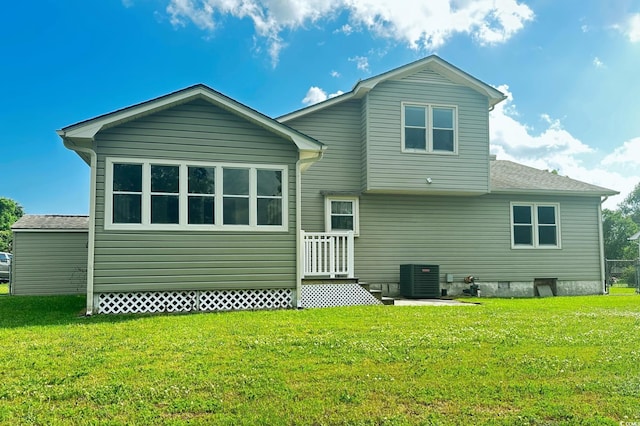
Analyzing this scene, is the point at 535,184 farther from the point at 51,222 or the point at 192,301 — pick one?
the point at 51,222

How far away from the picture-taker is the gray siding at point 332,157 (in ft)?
42.1

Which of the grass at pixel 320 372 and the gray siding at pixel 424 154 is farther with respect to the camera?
the gray siding at pixel 424 154

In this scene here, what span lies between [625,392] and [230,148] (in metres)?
7.75

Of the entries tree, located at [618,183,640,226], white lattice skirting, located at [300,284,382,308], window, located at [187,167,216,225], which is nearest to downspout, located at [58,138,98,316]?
window, located at [187,167,216,225]

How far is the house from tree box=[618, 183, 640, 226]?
136 ft

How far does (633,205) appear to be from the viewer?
50.1m

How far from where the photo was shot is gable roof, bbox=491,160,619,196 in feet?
46.6

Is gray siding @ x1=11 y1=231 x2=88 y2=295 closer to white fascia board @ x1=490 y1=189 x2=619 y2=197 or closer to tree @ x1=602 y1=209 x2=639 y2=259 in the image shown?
white fascia board @ x1=490 y1=189 x2=619 y2=197

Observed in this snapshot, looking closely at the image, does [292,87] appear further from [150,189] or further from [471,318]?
[471,318]

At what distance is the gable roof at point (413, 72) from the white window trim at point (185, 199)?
3.77m

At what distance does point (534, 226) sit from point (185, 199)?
433 inches

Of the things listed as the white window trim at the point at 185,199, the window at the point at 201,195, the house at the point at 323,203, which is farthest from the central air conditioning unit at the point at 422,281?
the window at the point at 201,195

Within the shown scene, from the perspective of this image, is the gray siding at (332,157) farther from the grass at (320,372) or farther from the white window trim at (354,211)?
the grass at (320,372)

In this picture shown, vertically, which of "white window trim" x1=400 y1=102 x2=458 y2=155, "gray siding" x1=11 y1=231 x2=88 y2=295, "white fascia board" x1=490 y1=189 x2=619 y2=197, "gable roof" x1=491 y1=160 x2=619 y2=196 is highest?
"white window trim" x1=400 y1=102 x2=458 y2=155
